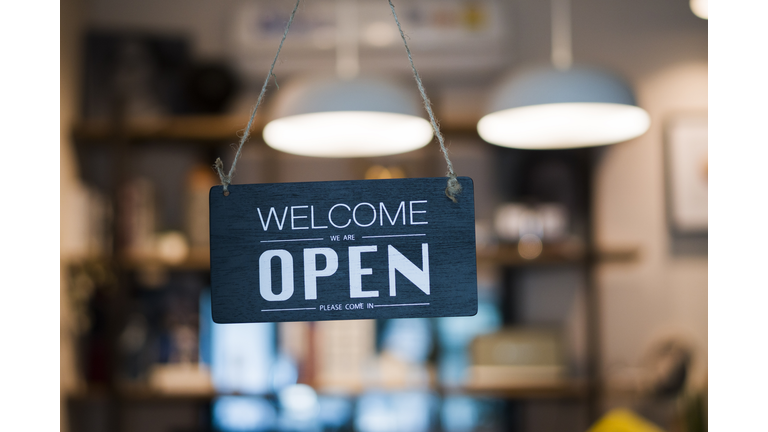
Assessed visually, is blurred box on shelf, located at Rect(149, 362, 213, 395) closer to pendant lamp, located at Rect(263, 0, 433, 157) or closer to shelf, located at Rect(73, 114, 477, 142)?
shelf, located at Rect(73, 114, 477, 142)

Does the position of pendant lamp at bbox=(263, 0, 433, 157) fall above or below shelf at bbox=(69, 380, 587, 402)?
above

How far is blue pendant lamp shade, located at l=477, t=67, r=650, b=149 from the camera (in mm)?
1469

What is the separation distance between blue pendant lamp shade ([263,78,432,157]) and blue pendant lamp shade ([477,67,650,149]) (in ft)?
0.71

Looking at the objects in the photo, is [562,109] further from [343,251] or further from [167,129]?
[167,129]

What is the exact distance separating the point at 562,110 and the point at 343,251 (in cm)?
111

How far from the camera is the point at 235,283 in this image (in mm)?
643

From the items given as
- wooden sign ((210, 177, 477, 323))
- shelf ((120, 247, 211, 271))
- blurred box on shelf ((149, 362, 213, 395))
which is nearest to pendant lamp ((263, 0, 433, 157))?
wooden sign ((210, 177, 477, 323))

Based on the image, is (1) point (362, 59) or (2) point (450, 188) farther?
(1) point (362, 59)

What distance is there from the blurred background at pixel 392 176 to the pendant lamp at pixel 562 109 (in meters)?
0.84

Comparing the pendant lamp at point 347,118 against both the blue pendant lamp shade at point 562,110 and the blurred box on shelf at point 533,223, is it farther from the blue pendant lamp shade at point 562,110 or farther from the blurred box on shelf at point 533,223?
the blurred box on shelf at point 533,223
